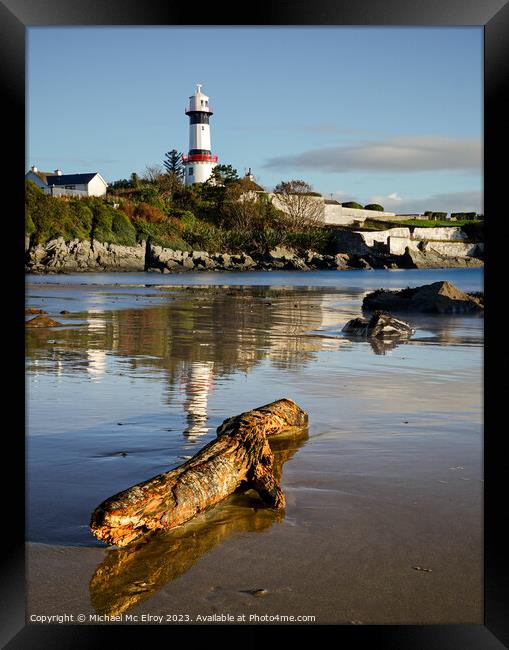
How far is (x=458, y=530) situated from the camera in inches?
144

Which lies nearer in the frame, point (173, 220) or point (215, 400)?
point (215, 400)

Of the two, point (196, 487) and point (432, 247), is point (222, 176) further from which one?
point (196, 487)

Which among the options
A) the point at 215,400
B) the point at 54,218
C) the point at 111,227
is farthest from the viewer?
the point at 111,227

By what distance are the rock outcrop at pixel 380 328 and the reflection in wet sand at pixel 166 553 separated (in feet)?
30.1

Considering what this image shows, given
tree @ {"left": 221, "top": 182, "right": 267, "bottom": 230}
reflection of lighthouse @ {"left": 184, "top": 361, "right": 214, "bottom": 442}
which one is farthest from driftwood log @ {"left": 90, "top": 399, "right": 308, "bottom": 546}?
tree @ {"left": 221, "top": 182, "right": 267, "bottom": 230}

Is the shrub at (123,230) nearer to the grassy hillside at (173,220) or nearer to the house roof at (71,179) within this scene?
the grassy hillside at (173,220)

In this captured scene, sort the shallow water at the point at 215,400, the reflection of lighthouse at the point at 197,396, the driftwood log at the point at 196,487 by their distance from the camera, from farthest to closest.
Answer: the reflection of lighthouse at the point at 197,396 < the shallow water at the point at 215,400 < the driftwood log at the point at 196,487

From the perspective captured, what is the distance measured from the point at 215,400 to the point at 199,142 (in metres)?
85.2

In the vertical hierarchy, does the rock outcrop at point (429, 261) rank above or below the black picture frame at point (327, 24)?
above

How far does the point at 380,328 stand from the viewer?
13188 millimetres

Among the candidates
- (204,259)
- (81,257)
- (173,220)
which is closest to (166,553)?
(81,257)

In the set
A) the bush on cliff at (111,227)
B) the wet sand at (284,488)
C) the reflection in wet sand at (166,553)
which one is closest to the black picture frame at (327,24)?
the wet sand at (284,488)

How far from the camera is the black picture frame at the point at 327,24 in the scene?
8.77 feet
